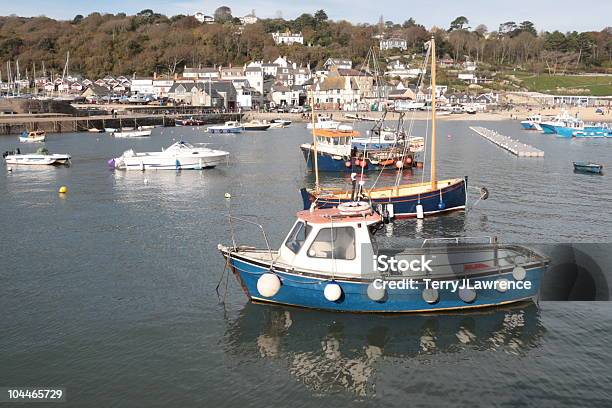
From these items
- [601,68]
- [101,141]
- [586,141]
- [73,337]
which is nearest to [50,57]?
[101,141]

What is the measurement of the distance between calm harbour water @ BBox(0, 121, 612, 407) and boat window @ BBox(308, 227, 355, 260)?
1.74 meters

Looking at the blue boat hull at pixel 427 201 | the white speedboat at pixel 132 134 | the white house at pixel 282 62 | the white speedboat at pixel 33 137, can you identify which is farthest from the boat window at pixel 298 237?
the white house at pixel 282 62

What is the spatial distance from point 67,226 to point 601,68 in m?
201

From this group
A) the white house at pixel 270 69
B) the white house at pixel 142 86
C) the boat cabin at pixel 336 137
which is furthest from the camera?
the white house at pixel 270 69

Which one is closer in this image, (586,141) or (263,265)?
(263,265)

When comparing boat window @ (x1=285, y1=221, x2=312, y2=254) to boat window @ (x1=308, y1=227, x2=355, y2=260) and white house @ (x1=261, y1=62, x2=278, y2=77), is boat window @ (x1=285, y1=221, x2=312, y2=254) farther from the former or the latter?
white house @ (x1=261, y1=62, x2=278, y2=77)

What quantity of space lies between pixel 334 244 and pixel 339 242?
146 millimetres

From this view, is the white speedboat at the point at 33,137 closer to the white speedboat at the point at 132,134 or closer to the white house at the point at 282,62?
the white speedboat at the point at 132,134

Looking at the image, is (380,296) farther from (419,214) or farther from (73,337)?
(419,214)

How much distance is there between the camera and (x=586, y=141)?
78.1m

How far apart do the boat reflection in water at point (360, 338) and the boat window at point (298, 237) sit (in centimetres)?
180

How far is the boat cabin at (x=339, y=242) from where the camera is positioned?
16.5 m

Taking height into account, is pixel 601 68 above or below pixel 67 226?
above

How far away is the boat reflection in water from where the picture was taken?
1457 cm
